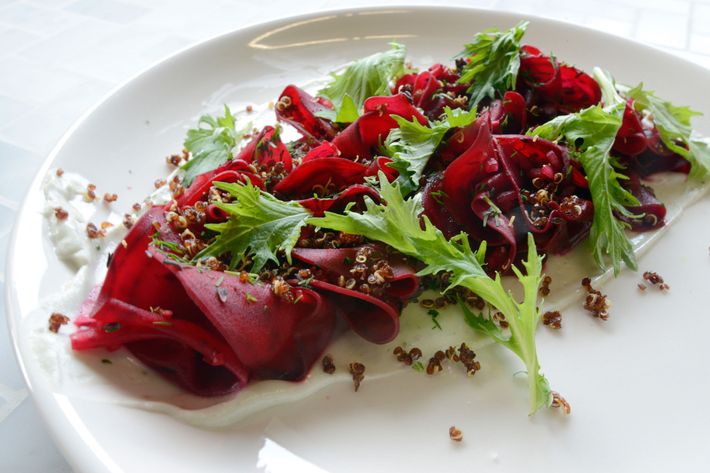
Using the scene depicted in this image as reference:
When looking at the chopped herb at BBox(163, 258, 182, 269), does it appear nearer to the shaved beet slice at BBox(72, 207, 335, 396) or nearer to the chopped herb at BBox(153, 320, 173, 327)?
the shaved beet slice at BBox(72, 207, 335, 396)

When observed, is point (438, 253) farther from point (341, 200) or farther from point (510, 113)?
point (510, 113)

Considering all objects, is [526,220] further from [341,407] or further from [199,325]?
[199,325]

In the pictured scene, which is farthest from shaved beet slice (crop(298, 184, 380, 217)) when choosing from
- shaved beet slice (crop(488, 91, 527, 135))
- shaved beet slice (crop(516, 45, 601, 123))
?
shaved beet slice (crop(516, 45, 601, 123))

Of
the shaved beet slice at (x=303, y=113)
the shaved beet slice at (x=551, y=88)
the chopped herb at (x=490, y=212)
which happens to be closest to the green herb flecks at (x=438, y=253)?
the chopped herb at (x=490, y=212)

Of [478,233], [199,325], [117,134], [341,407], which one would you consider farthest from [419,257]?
[117,134]

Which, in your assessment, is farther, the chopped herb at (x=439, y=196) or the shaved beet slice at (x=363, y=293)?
the chopped herb at (x=439, y=196)

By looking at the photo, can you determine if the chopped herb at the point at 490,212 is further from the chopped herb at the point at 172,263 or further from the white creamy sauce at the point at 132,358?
the chopped herb at the point at 172,263
